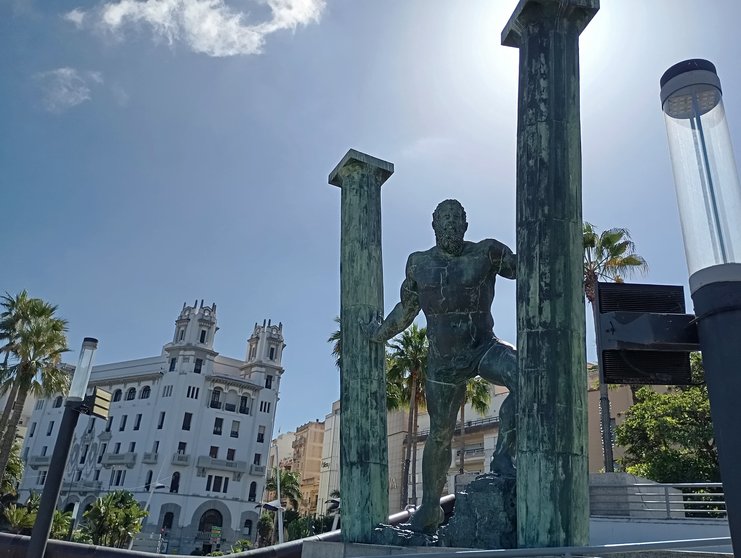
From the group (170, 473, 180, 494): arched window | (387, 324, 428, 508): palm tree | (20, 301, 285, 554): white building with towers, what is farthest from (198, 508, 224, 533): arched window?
(387, 324, 428, 508): palm tree

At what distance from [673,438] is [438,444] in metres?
18.5

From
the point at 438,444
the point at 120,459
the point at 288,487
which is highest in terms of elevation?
the point at 120,459

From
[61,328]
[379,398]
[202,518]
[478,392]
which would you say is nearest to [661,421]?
[478,392]

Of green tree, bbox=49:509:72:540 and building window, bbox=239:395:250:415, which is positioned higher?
building window, bbox=239:395:250:415

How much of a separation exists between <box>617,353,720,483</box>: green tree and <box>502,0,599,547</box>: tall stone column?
55.2 ft

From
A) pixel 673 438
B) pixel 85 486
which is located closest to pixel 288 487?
pixel 85 486

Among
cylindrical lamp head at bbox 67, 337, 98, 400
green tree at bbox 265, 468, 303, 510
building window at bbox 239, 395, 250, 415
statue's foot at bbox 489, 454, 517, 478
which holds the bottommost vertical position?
statue's foot at bbox 489, 454, 517, 478

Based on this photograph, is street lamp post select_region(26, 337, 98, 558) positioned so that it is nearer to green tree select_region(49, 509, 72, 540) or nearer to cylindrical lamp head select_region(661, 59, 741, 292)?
cylindrical lamp head select_region(661, 59, 741, 292)

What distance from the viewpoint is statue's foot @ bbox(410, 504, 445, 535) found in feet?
17.5

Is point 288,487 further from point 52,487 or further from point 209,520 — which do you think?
point 52,487

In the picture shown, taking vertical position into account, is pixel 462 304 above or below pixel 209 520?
below

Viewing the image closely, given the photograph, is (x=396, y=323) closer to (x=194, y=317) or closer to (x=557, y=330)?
(x=557, y=330)

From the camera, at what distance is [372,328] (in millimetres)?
6141

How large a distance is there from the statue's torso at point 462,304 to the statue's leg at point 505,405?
0.83 feet
